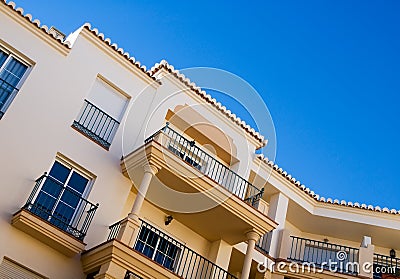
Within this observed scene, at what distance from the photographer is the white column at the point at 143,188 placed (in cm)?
1346

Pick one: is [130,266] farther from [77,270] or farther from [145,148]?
[145,148]

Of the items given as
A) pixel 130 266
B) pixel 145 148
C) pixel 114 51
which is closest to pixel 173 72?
pixel 114 51

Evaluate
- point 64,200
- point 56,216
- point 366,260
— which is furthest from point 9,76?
point 366,260

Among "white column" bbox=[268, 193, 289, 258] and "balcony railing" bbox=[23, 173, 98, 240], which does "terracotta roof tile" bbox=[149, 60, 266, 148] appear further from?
"balcony railing" bbox=[23, 173, 98, 240]

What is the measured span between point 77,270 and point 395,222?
12.6 metres

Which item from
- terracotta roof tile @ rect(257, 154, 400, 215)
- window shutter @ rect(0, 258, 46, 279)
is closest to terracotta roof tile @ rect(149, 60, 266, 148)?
terracotta roof tile @ rect(257, 154, 400, 215)

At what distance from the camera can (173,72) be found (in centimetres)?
1755

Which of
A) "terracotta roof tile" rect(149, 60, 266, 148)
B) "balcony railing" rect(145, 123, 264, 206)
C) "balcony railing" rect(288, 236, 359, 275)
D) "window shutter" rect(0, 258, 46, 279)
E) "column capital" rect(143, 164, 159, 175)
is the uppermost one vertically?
"terracotta roof tile" rect(149, 60, 266, 148)

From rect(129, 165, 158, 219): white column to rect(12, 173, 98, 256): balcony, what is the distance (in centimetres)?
108

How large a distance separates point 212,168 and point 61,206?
5.85 meters

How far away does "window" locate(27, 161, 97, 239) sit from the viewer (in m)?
13.1

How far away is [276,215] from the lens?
Result: 18828mm

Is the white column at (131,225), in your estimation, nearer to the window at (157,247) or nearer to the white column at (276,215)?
the window at (157,247)

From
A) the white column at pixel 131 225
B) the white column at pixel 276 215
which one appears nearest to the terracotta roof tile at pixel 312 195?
the white column at pixel 276 215
